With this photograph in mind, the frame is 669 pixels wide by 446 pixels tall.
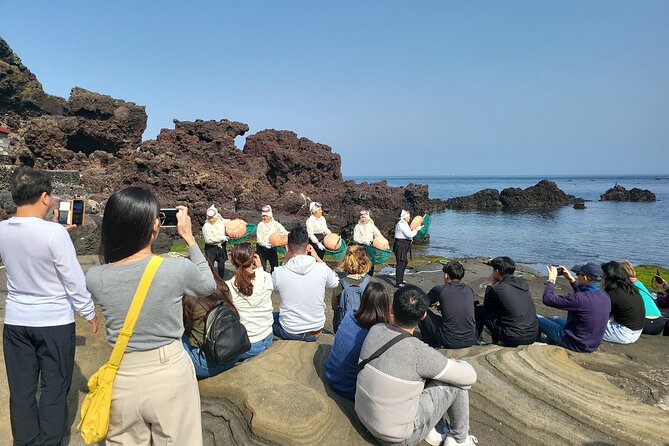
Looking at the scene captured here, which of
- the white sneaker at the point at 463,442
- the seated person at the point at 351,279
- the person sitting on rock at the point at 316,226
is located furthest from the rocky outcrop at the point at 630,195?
the white sneaker at the point at 463,442

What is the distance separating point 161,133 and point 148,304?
1255 inches

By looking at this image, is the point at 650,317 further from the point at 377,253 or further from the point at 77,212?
the point at 77,212

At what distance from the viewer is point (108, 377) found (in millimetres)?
2062

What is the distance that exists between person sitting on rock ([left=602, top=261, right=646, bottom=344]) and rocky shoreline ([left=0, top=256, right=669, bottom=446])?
0.40 meters

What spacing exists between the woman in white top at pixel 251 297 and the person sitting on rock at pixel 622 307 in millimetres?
4830

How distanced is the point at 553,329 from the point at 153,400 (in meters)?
5.73

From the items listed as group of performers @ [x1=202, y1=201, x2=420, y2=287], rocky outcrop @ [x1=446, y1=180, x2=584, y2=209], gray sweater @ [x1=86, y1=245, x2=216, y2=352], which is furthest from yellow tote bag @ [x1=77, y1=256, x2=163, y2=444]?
rocky outcrop @ [x1=446, y1=180, x2=584, y2=209]

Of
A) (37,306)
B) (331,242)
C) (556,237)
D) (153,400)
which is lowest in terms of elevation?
(556,237)

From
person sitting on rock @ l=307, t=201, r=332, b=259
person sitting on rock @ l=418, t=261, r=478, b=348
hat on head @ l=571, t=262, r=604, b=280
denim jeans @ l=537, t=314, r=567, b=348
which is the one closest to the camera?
person sitting on rock @ l=418, t=261, r=478, b=348

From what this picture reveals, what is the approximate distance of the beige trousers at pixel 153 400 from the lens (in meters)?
2.08

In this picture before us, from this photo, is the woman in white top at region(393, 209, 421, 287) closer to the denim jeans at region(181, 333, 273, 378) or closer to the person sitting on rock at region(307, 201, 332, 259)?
the person sitting on rock at region(307, 201, 332, 259)

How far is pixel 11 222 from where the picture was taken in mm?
2787

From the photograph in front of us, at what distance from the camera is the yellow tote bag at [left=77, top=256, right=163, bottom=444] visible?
2059mm

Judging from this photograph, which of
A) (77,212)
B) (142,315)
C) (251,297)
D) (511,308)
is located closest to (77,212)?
(77,212)
